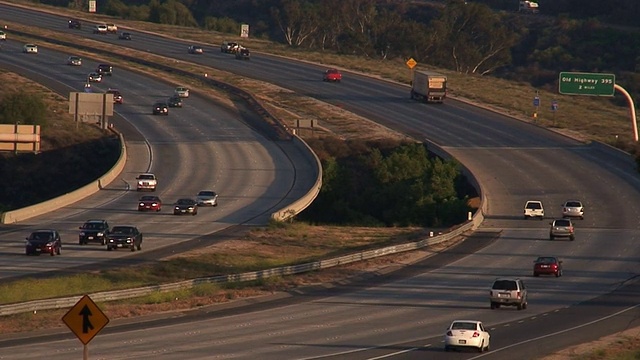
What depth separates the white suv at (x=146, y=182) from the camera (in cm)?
9162

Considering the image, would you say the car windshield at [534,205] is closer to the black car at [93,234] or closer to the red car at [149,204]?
the red car at [149,204]

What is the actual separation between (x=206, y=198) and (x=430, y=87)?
174 feet

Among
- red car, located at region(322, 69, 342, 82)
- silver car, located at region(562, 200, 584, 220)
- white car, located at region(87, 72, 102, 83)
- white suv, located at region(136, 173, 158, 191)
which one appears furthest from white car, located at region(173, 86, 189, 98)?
silver car, located at region(562, 200, 584, 220)

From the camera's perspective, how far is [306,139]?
11575 centimetres

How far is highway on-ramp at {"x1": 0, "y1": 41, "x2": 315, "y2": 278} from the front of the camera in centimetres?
6788

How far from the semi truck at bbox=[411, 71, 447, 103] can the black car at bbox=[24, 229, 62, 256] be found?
248ft

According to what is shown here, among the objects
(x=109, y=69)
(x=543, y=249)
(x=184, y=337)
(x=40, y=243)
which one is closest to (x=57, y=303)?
(x=184, y=337)

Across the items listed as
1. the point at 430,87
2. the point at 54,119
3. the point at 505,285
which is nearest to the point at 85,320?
the point at 505,285

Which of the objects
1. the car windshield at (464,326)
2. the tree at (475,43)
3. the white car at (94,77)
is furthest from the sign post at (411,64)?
the car windshield at (464,326)

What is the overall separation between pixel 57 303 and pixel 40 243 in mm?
15524

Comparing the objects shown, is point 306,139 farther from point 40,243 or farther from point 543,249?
point 40,243

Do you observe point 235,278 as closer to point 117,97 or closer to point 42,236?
point 42,236

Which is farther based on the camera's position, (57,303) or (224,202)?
(224,202)

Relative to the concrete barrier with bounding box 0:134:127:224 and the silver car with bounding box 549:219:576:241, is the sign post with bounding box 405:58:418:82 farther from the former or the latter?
the silver car with bounding box 549:219:576:241
